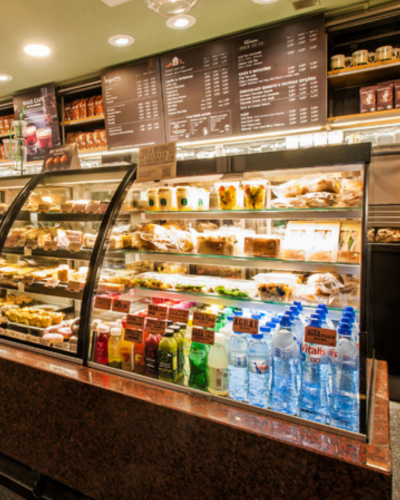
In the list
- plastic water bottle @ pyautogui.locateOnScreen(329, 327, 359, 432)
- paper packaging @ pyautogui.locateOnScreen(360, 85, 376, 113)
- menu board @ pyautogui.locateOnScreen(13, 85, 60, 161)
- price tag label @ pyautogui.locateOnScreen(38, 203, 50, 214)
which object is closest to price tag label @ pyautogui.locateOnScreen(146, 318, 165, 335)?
plastic water bottle @ pyautogui.locateOnScreen(329, 327, 359, 432)

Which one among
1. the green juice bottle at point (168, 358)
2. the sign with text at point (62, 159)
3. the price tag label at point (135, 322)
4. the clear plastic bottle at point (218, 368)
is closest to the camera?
the clear plastic bottle at point (218, 368)

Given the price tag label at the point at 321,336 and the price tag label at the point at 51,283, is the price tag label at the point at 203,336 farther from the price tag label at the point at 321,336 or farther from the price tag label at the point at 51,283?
the price tag label at the point at 51,283

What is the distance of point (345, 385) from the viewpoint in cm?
135

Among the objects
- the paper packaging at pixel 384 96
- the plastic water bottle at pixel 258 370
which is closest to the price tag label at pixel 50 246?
the plastic water bottle at pixel 258 370

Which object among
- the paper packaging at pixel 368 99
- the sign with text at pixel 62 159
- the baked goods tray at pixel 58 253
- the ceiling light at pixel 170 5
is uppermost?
the ceiling light at pixel 170 5

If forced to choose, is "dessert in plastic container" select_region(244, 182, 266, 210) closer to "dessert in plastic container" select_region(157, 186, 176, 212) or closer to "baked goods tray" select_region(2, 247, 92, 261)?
"dessert in plastic container" select_region(157, 186, 176, 212)

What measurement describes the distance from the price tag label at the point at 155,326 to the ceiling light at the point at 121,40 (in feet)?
9.81

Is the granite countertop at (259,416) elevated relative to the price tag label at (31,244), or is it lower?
lower

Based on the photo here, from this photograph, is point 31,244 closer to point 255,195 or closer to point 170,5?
point 255,195

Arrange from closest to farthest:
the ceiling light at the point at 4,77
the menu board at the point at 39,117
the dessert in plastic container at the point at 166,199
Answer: the dessert in plastic container at the point at 166,199
the ceiling light at the point at 4,77
the menu board at the point at 39,117

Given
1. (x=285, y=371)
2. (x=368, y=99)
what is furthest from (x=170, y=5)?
(x=368, y=99)

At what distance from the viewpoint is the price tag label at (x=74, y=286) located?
214cm

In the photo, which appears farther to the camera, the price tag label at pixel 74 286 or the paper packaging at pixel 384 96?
the paper packaging at pixel 384 96

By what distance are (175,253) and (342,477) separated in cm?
126
